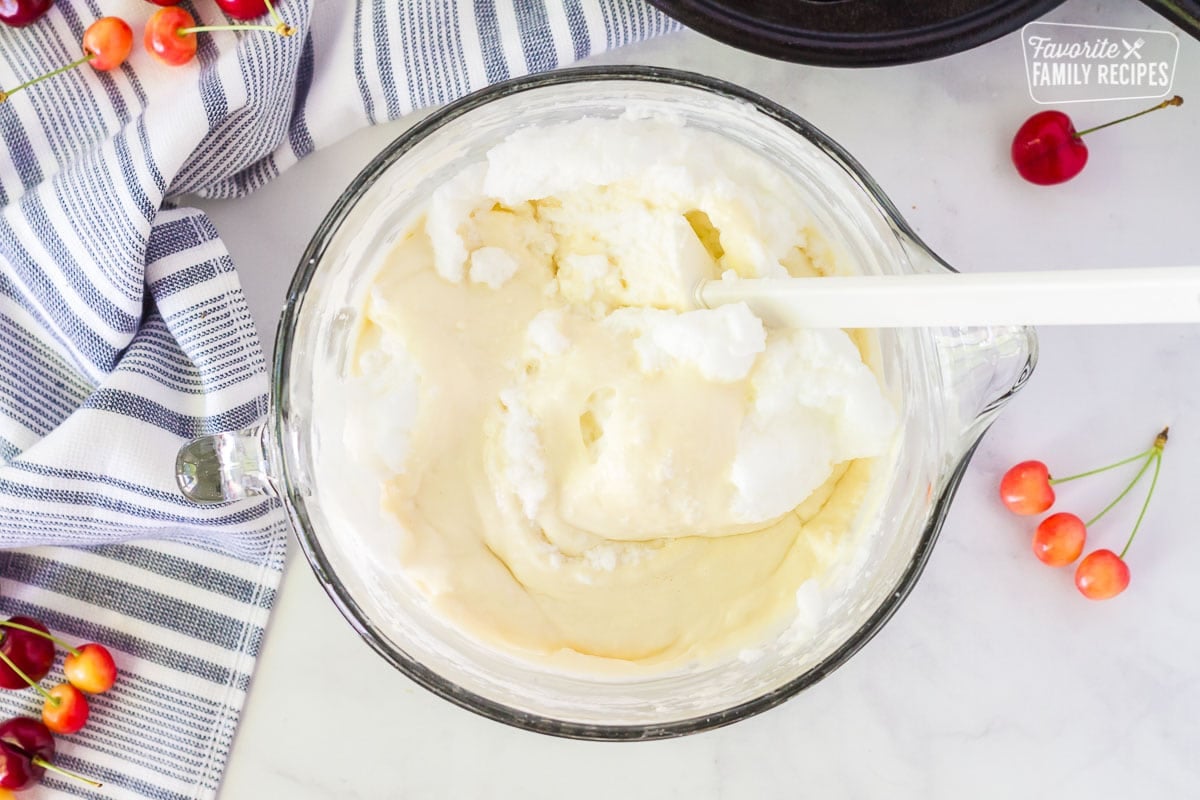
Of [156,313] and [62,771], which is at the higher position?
[156,313]

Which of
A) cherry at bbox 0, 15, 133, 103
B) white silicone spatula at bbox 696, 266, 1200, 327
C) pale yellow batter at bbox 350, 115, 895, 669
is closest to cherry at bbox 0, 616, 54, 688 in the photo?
pale yellow batter at bbox 350, 115, 895, 669

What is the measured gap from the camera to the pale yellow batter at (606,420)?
98cm

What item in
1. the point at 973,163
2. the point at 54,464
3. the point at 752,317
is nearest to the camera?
the point at 752,317

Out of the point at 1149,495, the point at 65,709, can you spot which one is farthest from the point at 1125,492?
the point at 65,709

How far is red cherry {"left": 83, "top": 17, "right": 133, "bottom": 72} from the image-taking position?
3.91 feet

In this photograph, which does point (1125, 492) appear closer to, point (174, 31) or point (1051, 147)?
point (1051, 147)

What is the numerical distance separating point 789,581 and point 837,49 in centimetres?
55

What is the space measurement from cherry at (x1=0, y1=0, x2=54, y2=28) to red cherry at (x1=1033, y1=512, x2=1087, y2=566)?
130 cm

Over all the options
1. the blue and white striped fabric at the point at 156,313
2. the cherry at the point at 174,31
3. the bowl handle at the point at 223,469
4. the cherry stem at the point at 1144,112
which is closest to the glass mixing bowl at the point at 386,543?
the bowl handle at the point at 223,469

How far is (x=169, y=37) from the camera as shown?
1183mm

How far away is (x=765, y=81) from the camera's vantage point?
1.30 meters

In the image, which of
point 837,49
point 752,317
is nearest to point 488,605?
point 752,317

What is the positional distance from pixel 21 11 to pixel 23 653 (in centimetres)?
72

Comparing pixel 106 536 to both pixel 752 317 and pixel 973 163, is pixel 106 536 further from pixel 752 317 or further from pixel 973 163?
pixel 973 163
